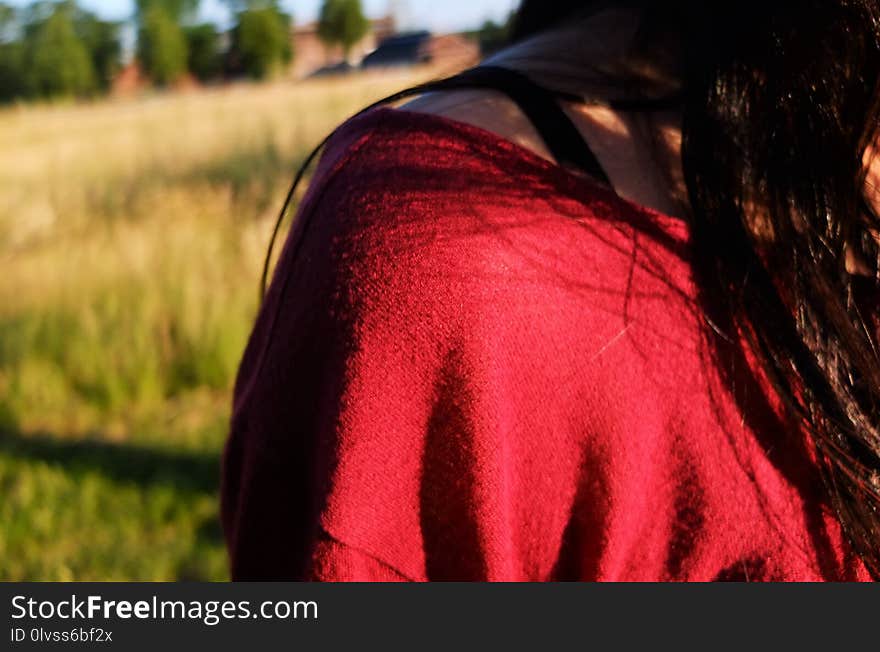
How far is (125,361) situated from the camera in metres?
5.01

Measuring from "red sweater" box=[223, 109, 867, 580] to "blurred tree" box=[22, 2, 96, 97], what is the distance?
32.2 m

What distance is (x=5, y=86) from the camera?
32719 millimetres

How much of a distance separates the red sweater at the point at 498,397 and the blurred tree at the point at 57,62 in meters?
32.2

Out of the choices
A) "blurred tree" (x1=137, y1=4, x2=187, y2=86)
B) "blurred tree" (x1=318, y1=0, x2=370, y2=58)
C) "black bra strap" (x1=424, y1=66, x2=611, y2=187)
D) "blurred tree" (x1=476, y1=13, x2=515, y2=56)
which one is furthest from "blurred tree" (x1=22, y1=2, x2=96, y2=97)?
"black bra strap" (x1=424, y1=66, x2=611, y2=187)

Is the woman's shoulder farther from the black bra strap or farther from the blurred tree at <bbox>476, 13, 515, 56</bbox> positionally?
the blurred tree at <bbox>476, 13, 515, 56</bbox>

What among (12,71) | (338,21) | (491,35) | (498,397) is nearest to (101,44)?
(12,71)

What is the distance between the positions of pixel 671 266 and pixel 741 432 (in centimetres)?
17

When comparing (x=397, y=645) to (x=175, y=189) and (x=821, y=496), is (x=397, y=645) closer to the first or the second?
(x=821, y=496)

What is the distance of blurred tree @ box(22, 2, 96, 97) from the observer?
31.2 metres

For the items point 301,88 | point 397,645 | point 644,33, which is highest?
point 644,33

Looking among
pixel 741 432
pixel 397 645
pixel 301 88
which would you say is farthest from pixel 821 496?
pixel 301 88

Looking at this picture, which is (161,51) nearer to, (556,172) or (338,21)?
(338,21)

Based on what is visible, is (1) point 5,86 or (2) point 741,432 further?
(1) point 5,86

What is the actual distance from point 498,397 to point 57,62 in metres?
34.8
